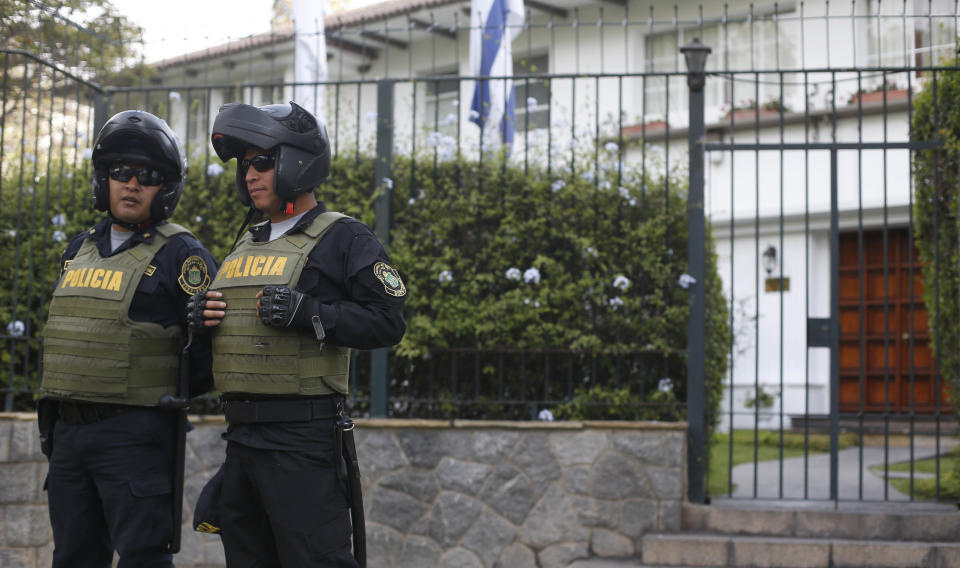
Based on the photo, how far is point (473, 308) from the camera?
5910 mm

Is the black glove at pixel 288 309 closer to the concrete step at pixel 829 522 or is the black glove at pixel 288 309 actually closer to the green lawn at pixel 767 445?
the concrete step at pixel 829 522

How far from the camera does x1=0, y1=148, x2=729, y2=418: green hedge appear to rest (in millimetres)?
5859

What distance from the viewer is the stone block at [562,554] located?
5500mm

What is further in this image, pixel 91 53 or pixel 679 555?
pixel 91 53

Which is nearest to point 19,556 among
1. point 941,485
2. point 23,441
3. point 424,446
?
point 23,441

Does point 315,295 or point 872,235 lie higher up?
point 872,235

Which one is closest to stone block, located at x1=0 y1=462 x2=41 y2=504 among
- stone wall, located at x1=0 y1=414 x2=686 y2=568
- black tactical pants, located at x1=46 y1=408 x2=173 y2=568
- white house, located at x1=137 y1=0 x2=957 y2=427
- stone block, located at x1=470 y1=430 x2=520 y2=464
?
stone wall, located at x1=0 y1=414 x2=686 y2=568

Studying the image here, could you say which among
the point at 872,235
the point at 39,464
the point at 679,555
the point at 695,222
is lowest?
the point at 679,555

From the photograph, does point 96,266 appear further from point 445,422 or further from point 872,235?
point 872,235

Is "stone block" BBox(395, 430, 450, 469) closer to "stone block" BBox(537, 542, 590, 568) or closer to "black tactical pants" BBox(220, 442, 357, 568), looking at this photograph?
"stone block" BBox(537, 542, 590, 568)

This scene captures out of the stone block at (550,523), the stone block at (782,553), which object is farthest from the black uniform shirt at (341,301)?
the stone block at (782,553)

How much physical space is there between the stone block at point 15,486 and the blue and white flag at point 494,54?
3.59 m

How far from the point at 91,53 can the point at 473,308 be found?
3209mm

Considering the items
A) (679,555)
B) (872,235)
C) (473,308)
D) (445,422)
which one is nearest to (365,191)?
(473,308)
